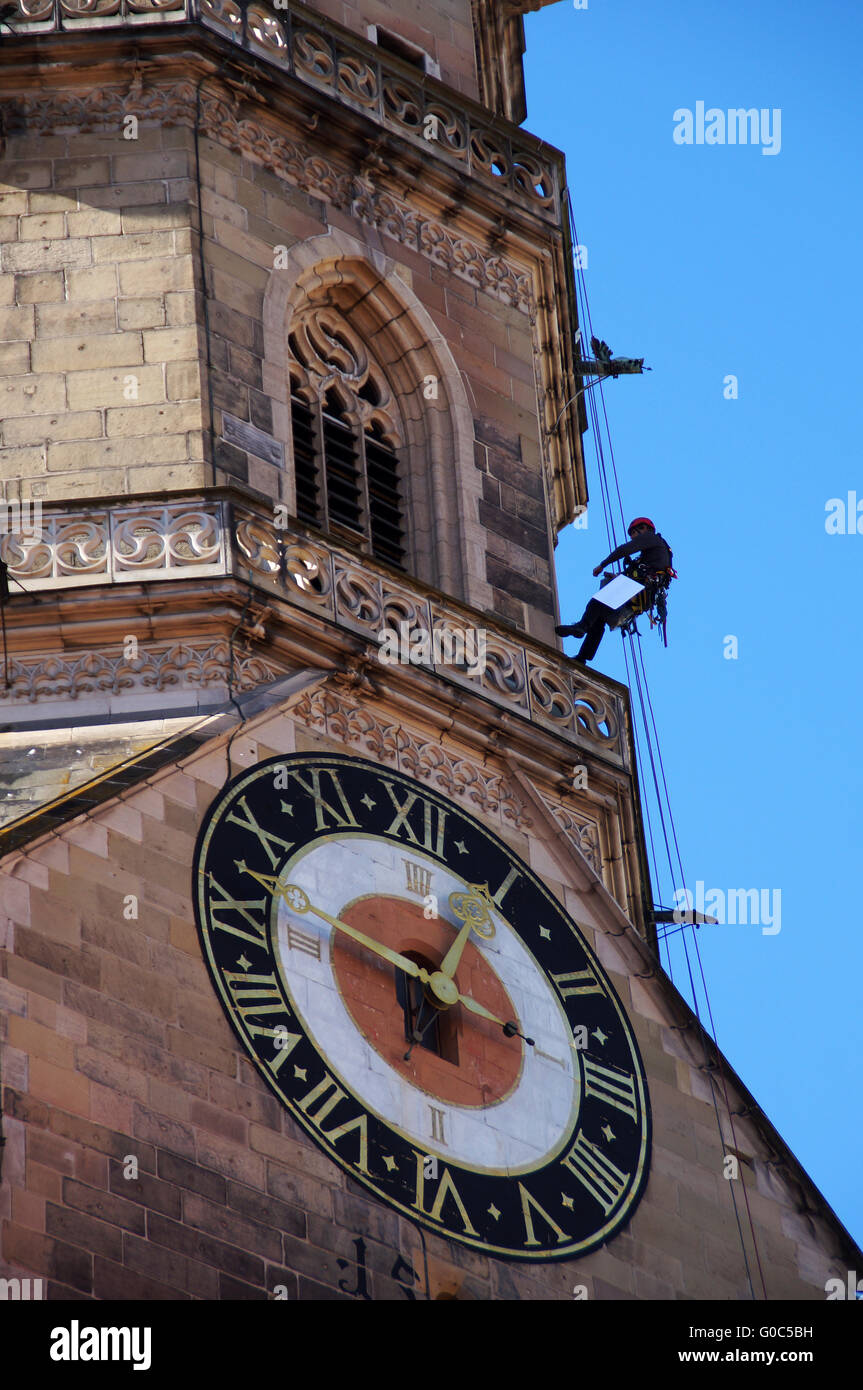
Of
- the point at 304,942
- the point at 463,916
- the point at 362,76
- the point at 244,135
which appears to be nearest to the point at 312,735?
the point at 463,916

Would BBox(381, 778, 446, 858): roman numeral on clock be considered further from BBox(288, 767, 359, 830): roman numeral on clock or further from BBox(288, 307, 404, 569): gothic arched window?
BBox(288, 307, 404, 569): gothic arched window

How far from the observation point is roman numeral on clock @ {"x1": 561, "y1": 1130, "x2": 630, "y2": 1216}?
2733 cm

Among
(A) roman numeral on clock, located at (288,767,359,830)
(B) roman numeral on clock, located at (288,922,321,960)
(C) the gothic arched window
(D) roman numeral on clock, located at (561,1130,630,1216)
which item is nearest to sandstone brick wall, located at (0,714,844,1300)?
(D) roman numeral on clock, located at (561,1130,630,1216)

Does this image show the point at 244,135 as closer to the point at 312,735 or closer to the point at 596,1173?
the point at 312,735

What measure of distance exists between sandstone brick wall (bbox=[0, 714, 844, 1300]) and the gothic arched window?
3.68 meters

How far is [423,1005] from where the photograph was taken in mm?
27531

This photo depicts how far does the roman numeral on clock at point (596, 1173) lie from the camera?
89.7 ft

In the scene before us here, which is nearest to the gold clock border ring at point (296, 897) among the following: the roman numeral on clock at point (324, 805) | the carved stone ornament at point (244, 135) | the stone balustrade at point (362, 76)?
the roman numeral on clock at point (324, 805)

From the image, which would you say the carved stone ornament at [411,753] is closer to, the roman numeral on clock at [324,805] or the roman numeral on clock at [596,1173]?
the roman numeral on clock at [324,805]

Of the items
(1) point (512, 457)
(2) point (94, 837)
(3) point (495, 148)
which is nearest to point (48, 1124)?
(2) point (94, 837)

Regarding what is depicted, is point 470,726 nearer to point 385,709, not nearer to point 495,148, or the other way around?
point 385,709

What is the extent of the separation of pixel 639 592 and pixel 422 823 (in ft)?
12.3

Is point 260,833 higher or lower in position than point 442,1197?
higher

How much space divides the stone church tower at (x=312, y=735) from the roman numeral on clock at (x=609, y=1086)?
0.18 feet
